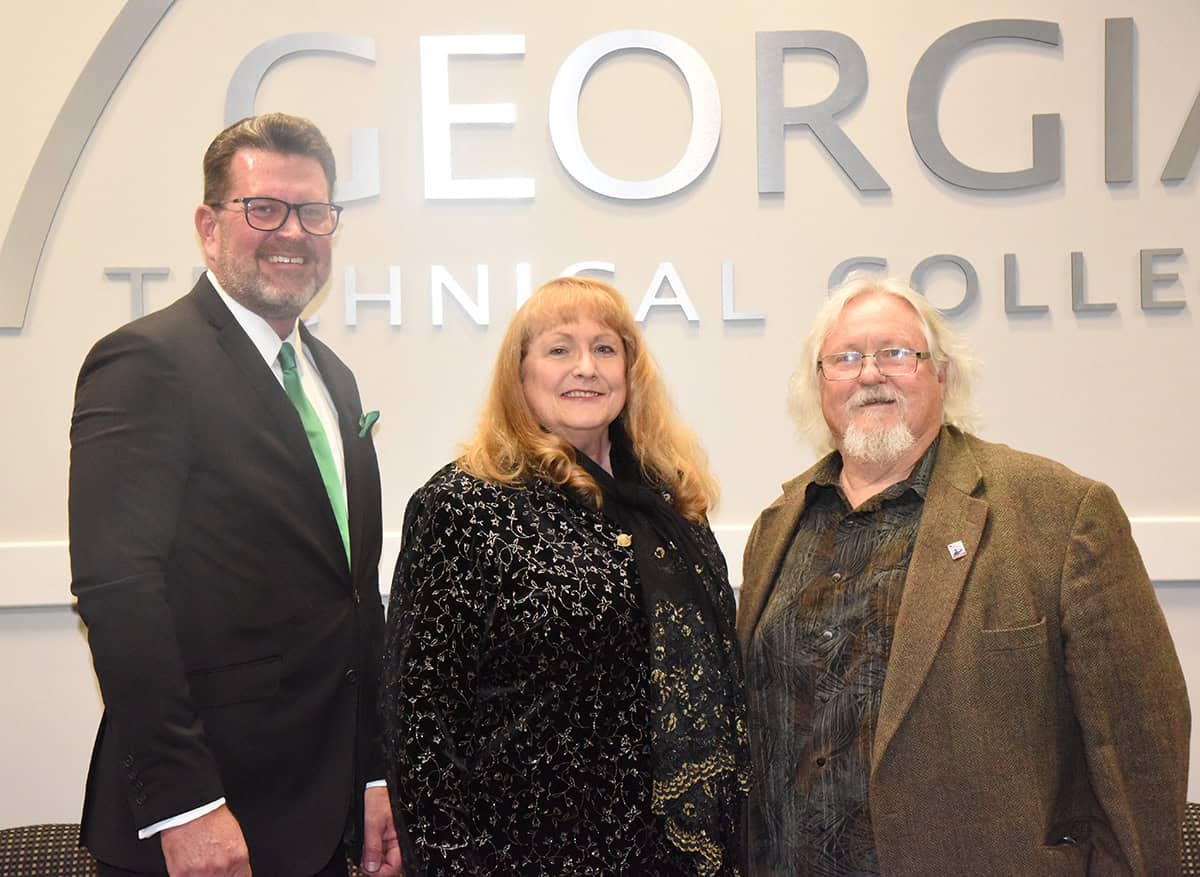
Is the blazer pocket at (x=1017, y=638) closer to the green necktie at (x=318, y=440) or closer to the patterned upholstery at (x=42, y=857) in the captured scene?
the green necktie at (x=318, y=440)

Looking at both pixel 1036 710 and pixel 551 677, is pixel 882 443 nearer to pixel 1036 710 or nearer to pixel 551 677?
pixel 1036 710

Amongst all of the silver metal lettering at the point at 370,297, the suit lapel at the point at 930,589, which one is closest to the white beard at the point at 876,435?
the suit lapel at the point at 930,589

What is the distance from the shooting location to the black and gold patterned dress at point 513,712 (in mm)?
1890

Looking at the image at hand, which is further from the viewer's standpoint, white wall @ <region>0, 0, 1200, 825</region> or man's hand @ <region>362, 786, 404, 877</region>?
white wall @ <region>0, 0, 1200, 825</region>

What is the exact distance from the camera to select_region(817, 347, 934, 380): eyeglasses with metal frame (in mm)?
2348

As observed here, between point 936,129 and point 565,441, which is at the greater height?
point 936,129

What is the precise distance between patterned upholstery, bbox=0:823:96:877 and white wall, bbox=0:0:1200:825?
0.74 metres

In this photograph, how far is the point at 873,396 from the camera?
7.59 feet

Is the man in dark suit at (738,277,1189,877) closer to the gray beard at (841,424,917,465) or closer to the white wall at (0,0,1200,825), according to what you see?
the gray beard at (841,424,917,465)

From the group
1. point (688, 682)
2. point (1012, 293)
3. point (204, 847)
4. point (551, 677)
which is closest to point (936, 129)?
point (1012, 293)

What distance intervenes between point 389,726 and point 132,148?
84.8 inches

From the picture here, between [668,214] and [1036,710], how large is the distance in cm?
185

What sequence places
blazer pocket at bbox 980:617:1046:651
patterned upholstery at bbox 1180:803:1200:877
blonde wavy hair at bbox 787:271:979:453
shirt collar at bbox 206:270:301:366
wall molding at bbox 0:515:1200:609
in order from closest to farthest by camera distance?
blazer pocket at bbox 980:617:1046:651, shirt collar at bbox 206:270:301:366, blonde wavy hair at bbox 787:271:979:453, patterned upholstery at bbox 1180:803:1200:877, wall molding at bbox 0:515:1200:609

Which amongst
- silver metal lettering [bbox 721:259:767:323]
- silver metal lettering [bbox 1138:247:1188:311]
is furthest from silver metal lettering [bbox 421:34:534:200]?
silver metal lettering [bbox 1138:247:1188:311]
